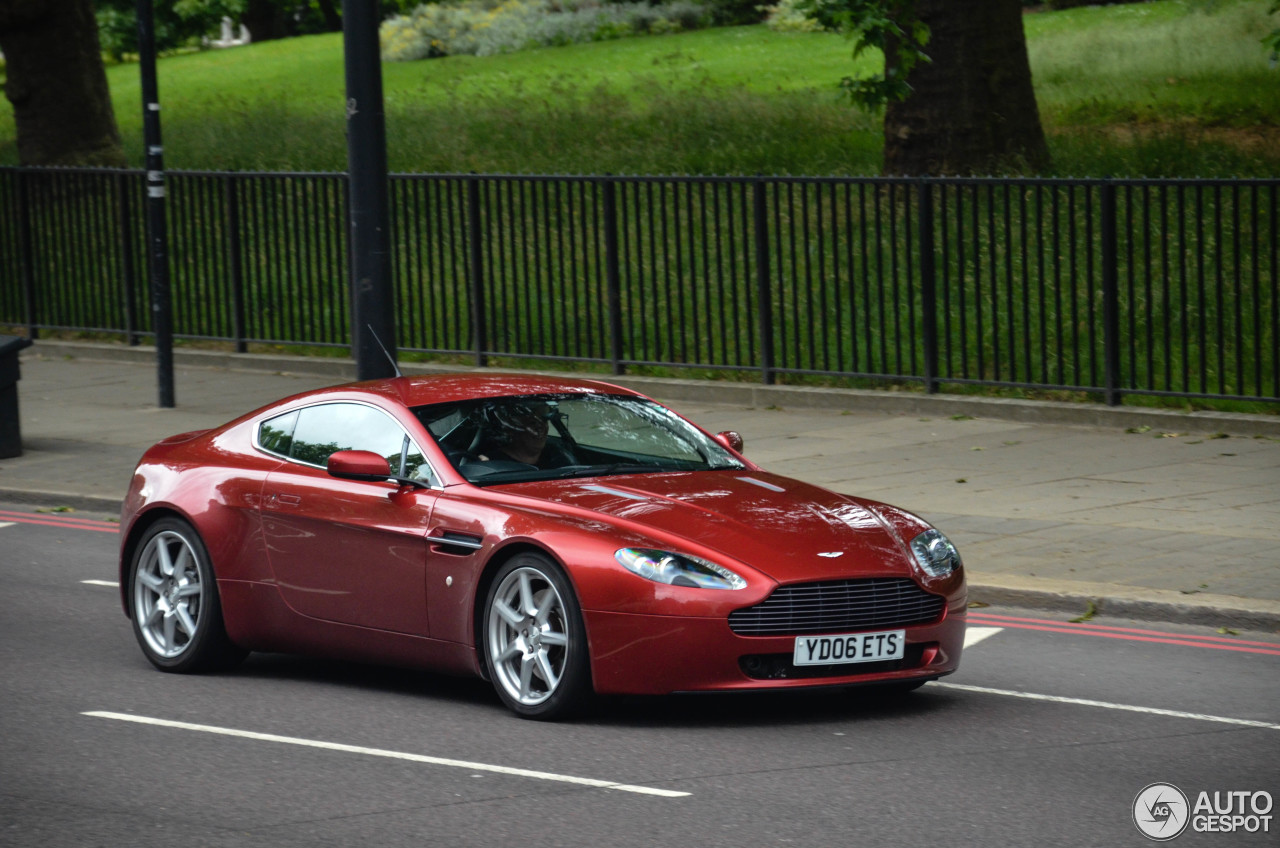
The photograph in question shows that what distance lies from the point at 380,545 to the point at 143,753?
4.25 feet

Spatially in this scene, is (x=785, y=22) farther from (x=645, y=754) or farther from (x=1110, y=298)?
(x=645, y=754)

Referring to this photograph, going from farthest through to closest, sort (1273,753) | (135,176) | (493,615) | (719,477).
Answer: (135,176), (719,477), (493,615), (1273,753)

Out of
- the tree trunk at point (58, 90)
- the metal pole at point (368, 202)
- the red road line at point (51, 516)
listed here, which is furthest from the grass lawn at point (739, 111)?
the red road line at point (51, 516)

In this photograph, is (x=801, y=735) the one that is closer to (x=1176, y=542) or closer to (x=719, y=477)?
(x=719, y=477)

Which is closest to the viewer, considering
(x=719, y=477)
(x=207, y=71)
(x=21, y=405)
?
(x=719, y=477)

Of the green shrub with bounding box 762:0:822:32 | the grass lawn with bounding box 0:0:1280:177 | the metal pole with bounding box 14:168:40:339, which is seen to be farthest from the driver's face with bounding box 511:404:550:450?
the green shrub with bounding box 762:0:822:32

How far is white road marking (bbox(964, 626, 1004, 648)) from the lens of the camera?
8945mm

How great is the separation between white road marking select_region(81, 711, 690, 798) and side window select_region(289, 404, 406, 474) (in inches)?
50.5

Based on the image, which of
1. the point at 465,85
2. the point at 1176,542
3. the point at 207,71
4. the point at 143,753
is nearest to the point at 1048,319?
the point at 1176,542

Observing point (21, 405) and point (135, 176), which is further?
point (135, 176)

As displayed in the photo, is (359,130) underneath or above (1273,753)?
Answer: above

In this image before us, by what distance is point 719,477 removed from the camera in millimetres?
8102

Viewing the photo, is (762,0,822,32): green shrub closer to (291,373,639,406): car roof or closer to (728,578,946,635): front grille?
(291,373,639,406): car roof

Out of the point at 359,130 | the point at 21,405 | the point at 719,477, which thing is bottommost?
the point at 21,405
